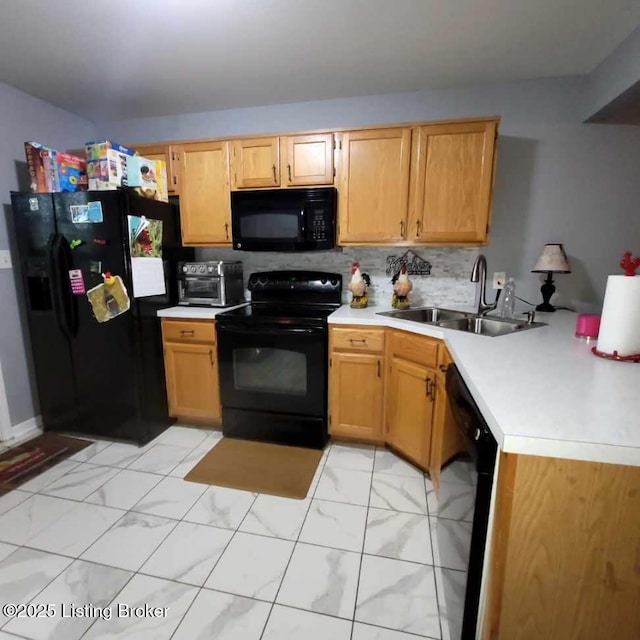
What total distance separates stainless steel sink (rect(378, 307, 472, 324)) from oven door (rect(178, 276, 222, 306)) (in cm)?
120

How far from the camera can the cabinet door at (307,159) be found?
7.34 ft

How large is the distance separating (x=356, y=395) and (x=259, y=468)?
73 cm

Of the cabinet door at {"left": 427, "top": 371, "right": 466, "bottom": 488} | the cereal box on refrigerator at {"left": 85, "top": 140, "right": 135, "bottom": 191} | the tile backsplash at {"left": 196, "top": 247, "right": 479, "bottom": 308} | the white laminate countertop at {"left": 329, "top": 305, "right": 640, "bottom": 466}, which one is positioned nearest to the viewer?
the white laminate countertop at {"left": 329, "top": 305, "right": 640, "bottom": 466}

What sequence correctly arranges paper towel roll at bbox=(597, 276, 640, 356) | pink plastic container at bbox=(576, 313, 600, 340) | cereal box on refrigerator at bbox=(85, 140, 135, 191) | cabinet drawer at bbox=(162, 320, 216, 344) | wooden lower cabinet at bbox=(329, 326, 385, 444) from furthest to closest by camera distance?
1. cabinet drawer at bbox=(162, 320, 216, 344)
2. wooden lower cabinet at bbox=(329, 326, 385, 444)
3. cereal box on refrigerator at bbox=(85, 140, 135, 191)
4. pink plastic container at bbox=(576, 313, 600, 340)
5. paper towel roll at bbox=(597, 276, 640, 356)

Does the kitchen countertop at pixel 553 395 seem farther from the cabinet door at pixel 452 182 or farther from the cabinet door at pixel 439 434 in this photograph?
the cabinet door at pixel 452 182

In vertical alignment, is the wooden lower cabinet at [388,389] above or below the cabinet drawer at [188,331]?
below

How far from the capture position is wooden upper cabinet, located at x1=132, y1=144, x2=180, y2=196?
8.01 feet

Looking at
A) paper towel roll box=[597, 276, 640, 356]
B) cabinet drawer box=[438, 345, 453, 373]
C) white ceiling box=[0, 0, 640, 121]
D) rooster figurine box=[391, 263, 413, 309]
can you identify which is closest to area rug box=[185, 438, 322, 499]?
cabinet drawer box=[438, 345, 453, 373]

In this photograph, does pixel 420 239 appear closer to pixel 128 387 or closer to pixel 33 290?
pixel 128 387

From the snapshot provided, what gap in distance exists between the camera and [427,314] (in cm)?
236

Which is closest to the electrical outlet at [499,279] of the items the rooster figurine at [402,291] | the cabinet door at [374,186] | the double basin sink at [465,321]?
the double basin sink at [465,321]

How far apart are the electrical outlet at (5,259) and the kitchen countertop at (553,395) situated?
280cm

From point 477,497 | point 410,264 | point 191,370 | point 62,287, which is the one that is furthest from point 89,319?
point 477,497

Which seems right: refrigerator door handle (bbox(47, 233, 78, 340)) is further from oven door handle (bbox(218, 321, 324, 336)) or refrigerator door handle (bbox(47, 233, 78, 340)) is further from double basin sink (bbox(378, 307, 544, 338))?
double basin sink (bbox(378, 307, 544, 338))
